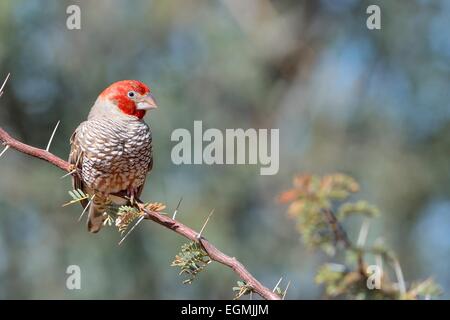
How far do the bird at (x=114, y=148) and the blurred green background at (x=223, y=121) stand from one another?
603 centimetres

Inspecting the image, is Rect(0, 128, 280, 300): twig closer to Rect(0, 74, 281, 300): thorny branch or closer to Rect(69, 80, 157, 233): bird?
Rect(0, 74, 281, 300): thorny branch

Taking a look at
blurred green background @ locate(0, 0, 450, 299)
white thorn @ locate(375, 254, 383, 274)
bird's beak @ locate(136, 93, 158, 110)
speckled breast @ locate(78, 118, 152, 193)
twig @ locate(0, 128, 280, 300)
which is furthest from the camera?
blurred green background @ locate(0, 0, 450, 299)

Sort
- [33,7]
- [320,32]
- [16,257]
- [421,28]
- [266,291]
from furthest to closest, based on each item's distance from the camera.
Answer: [320,32]
[421,28]
[33,7]
[16,257]
[266,291]

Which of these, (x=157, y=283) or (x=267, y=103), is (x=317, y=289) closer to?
(x=157, y=283)

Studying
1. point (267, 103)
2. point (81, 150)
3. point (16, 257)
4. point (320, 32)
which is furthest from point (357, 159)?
point (81, 150)

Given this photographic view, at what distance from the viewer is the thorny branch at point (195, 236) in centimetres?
309

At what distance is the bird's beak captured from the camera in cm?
480

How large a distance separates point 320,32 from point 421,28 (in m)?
1.97

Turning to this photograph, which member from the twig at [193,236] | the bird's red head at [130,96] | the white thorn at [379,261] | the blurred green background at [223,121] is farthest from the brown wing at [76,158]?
the blurred green background at [223,121]

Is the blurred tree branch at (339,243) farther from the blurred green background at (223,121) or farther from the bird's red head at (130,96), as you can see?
the blurred green background at (223,121)

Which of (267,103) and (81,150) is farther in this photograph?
(267,103)

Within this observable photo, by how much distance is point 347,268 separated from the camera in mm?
4031

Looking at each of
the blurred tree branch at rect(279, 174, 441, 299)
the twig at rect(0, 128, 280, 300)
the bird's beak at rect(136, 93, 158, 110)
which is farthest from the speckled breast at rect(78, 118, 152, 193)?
the twig at rect(0, 128, 280, 300)

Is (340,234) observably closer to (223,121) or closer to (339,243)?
(339,243)
